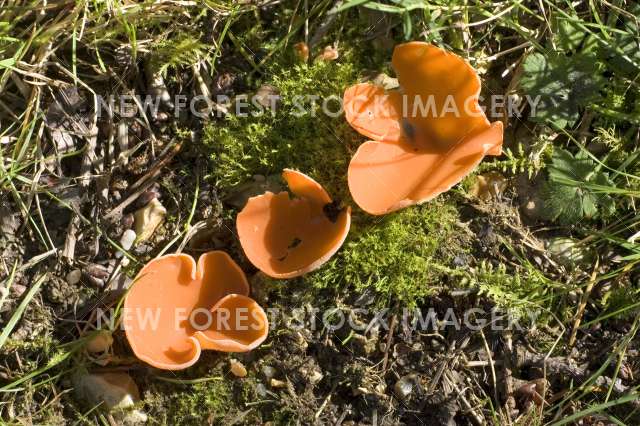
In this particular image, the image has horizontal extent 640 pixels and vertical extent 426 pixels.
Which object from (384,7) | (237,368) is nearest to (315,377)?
(237,368)

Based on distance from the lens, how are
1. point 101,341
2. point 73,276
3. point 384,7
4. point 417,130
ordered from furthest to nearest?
point 73,276 < point 101,341 < point 417,130 < point 384,7

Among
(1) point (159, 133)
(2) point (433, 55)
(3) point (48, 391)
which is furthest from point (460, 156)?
(3) point (48, 391)

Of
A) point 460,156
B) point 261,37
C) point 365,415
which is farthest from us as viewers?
point 261,37

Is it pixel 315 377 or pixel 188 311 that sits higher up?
pixel 188 311

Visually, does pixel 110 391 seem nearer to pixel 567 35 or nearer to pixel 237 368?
pixel 237 368

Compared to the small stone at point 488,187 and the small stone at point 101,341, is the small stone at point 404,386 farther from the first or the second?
the small stone at point 101,341

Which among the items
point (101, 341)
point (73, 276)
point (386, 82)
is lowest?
point (101, 341)

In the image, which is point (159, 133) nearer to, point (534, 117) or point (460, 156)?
point (460, 156)

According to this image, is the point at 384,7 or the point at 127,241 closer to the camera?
the point at 384,7
